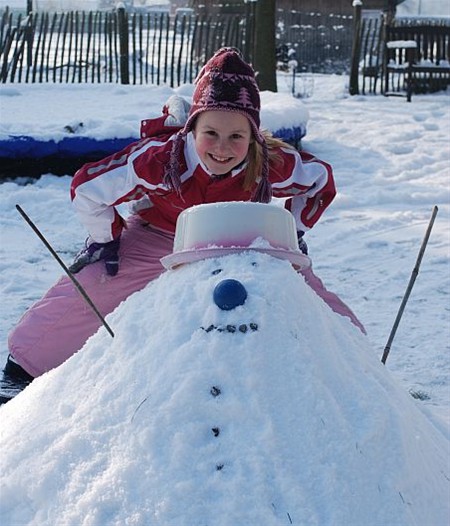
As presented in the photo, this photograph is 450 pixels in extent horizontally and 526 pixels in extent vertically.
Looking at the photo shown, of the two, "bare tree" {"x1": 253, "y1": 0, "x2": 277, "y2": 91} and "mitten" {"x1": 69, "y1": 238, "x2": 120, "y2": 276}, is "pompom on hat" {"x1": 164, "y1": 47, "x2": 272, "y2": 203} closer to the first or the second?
"mitten" {"x1": 69, "y1": 238, "x2": 120, "y2": 276}

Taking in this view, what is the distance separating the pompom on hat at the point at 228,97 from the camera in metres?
2.42

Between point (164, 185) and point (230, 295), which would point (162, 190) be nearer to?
point (164, 185)

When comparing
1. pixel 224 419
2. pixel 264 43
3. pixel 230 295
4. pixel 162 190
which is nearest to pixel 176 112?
pixel 162 190

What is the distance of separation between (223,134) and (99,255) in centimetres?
68

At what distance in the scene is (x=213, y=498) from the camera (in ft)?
4.24

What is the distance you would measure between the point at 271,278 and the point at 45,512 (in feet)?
1.76

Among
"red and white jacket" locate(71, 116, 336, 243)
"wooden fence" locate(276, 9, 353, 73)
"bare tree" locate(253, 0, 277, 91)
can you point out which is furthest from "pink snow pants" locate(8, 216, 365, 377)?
A: "wooden fence" locate(276, 9, 353, 73)

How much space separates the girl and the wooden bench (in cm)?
1019

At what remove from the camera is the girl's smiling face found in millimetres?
2428

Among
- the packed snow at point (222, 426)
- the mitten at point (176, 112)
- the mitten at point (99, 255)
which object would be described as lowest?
the mitten at point (99, 255)

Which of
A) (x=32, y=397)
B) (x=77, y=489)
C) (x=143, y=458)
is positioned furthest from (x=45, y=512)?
(x=32, y=397)

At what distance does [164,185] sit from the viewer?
2680 mm

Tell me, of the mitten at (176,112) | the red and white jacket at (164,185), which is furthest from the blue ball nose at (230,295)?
the mitten at (176,112)

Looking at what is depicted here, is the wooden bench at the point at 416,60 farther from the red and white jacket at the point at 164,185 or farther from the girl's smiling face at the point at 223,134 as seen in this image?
the girl's smiling face at the point at 223,134
